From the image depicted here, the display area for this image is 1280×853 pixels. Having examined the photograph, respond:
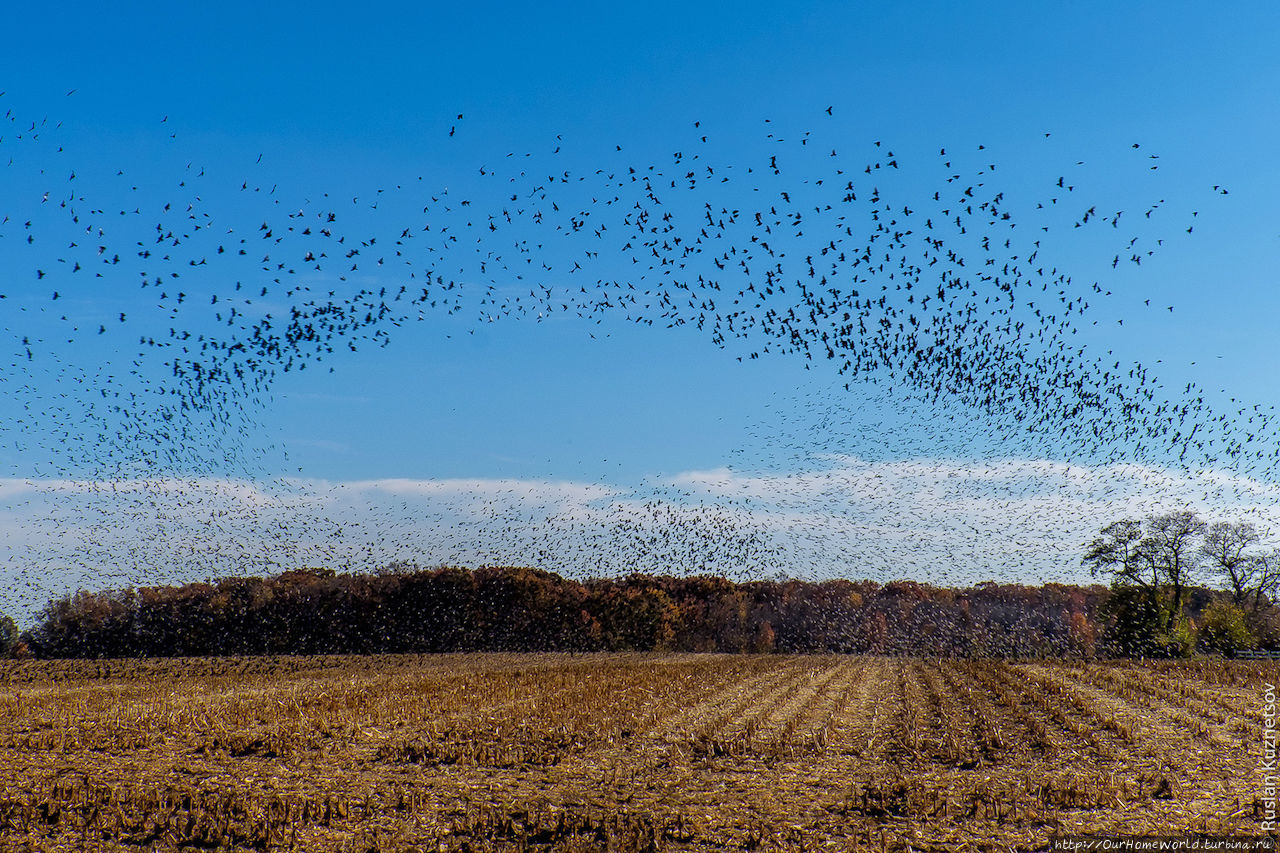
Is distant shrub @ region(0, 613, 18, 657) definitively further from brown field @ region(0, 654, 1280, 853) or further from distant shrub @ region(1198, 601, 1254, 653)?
distant shrub @ region(1198, 601, 1254, 653)

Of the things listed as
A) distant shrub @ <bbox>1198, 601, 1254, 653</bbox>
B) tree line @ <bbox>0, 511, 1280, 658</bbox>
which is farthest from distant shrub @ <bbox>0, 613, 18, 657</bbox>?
distant shrub @ <bbox>1198, 601, 1254, 653</bbox>

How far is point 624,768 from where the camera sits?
19.0 metres

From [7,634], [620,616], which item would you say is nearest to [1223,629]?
[620,616]

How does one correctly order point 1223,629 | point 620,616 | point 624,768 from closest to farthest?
1. point 624,768
2. point 1223,629
3. point 620,616

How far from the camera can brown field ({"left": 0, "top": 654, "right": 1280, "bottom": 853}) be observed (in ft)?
46.0

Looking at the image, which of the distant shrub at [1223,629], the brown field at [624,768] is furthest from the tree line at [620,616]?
the brown field at [624,768]

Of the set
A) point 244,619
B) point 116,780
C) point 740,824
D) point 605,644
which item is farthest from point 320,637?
point 740,824

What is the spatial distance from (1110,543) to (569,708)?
62.1 m

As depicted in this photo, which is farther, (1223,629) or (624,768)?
(1223,629)

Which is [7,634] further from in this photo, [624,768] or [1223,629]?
[1223,629]

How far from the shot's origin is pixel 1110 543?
75.4 metres

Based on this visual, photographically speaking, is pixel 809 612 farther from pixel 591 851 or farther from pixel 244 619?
pixel 591 851

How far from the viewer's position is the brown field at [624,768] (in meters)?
14.0

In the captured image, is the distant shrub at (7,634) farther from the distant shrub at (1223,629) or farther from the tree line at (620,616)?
the distant shrub at (1223,629)
